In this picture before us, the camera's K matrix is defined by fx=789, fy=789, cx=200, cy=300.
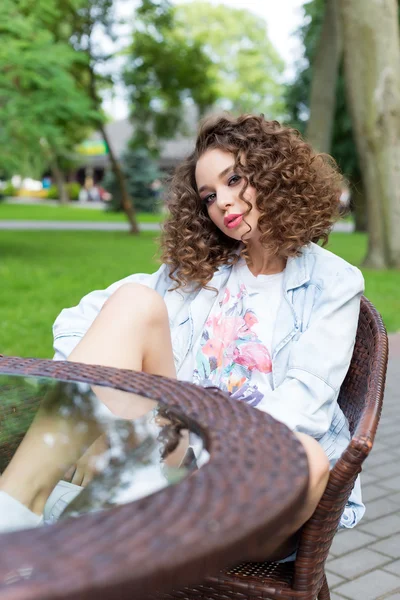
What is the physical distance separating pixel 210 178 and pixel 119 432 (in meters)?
1.10

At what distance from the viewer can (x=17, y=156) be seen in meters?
13.2

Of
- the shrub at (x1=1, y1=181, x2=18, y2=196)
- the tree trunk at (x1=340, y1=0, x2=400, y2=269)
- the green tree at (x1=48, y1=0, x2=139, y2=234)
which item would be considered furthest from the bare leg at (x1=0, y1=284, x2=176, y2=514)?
the shrub at (x1=1, y1=181, x2=18, y2=196)

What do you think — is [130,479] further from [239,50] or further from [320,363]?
[239,50]

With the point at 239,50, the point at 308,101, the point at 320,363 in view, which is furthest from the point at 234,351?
the point at 239,50

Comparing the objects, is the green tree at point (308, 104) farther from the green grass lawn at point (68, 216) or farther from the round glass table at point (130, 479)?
the round glass table at point (130, 479)

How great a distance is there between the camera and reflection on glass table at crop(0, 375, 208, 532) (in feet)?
3.88

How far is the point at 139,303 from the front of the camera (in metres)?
1.91

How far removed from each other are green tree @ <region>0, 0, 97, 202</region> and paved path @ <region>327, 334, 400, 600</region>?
33.5ft

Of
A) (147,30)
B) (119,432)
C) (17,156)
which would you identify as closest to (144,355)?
(119,432)

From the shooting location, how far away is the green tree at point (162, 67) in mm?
21484

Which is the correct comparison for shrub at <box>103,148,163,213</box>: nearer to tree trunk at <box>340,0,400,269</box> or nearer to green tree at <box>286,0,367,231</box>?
green tree at <box>286,0,367,231</box>

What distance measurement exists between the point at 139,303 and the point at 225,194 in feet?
1.80

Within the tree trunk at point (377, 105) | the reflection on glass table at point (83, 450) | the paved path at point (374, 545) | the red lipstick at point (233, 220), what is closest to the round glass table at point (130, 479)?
the reflection on glass table at point (83, 450)

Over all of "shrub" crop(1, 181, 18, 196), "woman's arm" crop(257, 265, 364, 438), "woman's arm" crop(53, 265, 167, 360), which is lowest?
"shrub" crop(1, 181, 18, 196)
